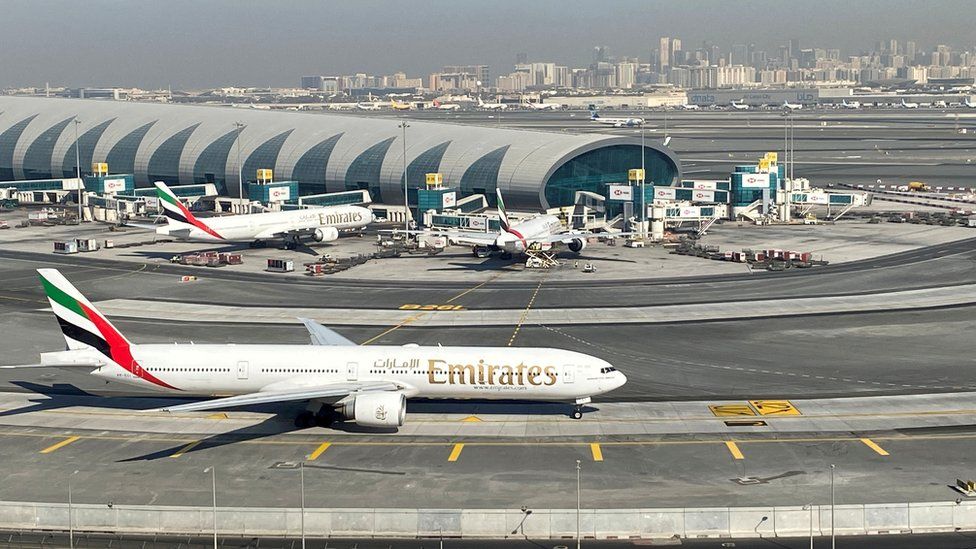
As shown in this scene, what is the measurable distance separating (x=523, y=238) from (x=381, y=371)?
59.0 meters

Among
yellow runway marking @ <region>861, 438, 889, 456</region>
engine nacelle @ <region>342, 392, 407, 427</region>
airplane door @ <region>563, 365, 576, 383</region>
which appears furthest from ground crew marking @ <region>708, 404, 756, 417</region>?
engine nacelle @ <region>342, 392, 407, 427</region>

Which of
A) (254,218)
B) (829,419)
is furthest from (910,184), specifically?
(829,419)

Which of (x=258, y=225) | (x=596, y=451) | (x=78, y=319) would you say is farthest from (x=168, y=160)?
(x=596, y=451)

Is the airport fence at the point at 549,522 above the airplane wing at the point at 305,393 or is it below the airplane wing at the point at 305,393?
below

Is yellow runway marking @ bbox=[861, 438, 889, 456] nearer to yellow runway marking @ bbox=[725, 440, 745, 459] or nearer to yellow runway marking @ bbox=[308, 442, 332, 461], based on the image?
yellow runway marking @ bbox=[725, 440, 745, 459]

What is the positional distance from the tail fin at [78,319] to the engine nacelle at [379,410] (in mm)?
13487

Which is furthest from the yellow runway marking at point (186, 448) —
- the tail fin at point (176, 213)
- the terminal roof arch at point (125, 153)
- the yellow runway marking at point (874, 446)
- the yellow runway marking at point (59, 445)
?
the terminal roof arch at point (125, 153)

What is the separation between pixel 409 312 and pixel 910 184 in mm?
130871

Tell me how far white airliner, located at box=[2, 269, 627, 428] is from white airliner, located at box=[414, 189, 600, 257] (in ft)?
185

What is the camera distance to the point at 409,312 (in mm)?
95438

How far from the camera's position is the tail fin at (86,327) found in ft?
199

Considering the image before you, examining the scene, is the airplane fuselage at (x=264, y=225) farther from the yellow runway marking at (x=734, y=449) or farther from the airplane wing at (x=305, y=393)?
the yellow runway marking at (x=734, y=449)

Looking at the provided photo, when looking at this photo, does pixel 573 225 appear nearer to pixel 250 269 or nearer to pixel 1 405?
pixel 250 269

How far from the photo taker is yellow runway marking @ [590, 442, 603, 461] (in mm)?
54969
